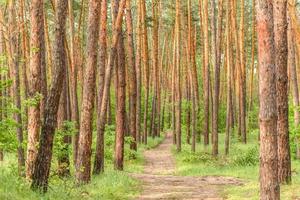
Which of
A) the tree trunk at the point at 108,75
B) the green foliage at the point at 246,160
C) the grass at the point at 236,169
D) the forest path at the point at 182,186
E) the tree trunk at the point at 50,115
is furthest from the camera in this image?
the green foliage at the point at 246,160

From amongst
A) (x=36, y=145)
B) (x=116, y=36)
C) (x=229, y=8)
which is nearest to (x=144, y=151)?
(x=229, y=8)

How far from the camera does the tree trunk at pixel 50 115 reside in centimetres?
908

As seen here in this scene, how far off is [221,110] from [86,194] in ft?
89.0

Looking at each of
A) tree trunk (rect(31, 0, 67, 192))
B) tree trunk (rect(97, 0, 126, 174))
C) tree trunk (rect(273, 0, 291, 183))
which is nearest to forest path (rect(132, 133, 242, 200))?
tree trunk (rect(97, 0, 126, 174))

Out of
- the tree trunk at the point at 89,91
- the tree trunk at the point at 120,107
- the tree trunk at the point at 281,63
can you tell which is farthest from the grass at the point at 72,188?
the tree trunk at the point at 281,63

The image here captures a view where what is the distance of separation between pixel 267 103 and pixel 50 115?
13.3ft

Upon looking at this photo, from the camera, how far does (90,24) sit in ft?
40.6

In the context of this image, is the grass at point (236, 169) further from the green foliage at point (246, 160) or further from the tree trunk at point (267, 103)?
the tree trunk at point (267, 103)

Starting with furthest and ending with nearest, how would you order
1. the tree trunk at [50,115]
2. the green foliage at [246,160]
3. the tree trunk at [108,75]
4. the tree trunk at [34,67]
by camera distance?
the green foliage at [246,160] < the tree trunk at [108,75] < the tree trunk at [34,67] < the tree trunk at [50,115]

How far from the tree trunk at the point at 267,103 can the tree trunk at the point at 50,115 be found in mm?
3805

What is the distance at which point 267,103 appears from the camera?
293 inches

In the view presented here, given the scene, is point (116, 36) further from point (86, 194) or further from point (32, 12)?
point (86, 194)

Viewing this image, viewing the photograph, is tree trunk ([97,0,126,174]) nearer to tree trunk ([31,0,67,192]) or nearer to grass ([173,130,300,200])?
grass ([173,130,300,200])

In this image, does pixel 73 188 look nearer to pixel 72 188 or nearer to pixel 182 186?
pixel 72 188
